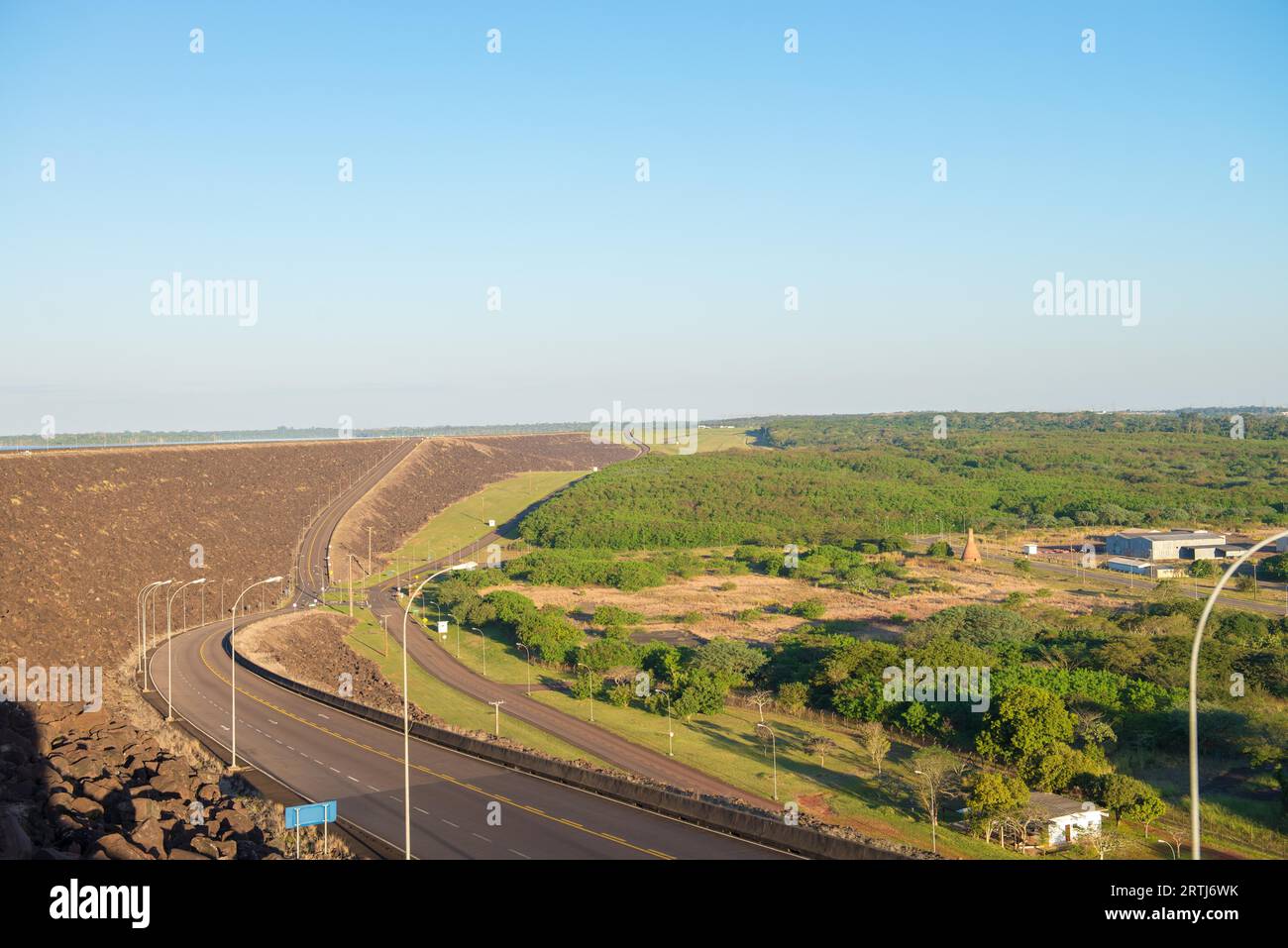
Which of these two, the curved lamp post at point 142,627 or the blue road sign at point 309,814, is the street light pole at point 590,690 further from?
the curved lamp post at point 142,627

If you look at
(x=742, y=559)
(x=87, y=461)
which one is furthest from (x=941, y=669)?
(x=87, y=461)

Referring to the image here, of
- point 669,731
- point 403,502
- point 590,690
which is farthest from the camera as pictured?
point 403,502

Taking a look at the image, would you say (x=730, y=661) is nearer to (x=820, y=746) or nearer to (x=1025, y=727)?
(x=820, y=746)

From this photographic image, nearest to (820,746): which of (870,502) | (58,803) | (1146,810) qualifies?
(1146,810)

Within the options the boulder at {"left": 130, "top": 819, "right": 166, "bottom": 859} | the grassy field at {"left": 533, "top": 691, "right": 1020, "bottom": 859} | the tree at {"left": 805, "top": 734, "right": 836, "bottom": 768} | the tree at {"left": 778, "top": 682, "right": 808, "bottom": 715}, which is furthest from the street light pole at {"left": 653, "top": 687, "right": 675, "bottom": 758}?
the boulder at {"left": 130, "top": 819, "right": 166, "bottom": 859}

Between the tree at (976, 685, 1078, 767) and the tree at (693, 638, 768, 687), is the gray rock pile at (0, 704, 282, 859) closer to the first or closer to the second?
the tree at (693, 638, 768, 687)
